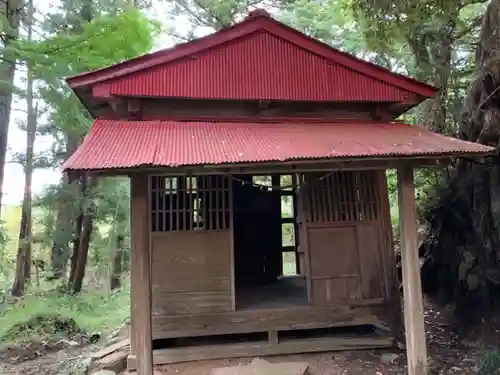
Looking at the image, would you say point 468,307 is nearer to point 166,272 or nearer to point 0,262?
point 166,272

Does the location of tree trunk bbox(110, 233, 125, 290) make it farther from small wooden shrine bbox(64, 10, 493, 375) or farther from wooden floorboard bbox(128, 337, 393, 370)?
wooden floorboard bbox(128, 337, 393, 370)

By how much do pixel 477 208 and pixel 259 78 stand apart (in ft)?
14.8

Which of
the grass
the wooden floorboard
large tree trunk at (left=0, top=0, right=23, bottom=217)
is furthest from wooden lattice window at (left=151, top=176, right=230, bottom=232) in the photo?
the grass

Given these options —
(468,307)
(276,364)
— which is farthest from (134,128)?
(468,307)

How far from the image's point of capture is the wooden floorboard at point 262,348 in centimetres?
642

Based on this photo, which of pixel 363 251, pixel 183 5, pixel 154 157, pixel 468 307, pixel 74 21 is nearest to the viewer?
pixel 154 157

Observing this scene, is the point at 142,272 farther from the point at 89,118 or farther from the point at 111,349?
the point at 89,118

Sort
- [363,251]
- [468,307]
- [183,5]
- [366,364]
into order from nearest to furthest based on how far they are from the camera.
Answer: [366,364] → [363,251] → [468,307] → [183,5]

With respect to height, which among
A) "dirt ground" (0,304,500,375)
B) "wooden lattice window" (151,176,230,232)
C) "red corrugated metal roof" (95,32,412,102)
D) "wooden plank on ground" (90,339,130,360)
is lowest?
"dirt ground" (0,304,500,375)

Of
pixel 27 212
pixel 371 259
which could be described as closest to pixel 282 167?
pixel 371 259

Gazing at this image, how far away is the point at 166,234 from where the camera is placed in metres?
6.56

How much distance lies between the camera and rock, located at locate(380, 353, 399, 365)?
6.41 metres

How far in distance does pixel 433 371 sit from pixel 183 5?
40.9ft

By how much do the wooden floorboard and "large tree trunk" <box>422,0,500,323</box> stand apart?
2.18m
